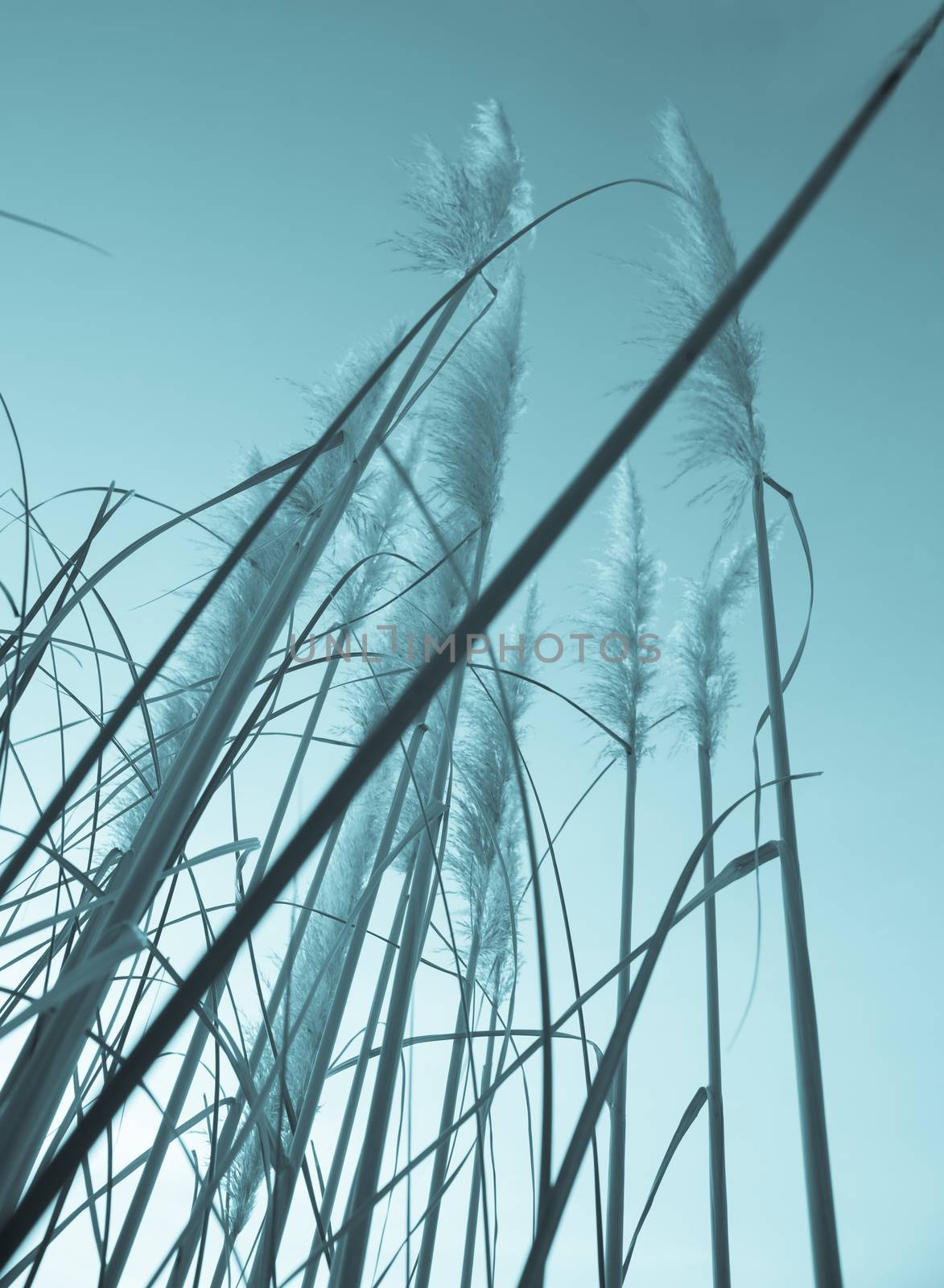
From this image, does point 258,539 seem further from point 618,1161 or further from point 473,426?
point 618,1161

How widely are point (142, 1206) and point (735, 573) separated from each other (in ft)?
11.8

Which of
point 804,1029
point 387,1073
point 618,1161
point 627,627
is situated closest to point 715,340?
point 627,627

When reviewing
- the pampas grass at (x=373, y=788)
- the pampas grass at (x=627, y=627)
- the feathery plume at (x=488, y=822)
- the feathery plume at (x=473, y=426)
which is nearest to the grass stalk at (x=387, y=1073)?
the pampas grass at (x=373, y=788)

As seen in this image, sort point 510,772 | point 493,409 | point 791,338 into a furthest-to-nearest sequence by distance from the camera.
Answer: point 791,338
point 510,772
point 493,409

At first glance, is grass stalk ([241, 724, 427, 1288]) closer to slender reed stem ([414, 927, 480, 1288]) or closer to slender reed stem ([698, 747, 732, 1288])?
slender reed stem ([414, 927, 480, 1288])

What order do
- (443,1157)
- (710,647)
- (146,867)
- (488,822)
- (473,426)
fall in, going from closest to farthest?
(146,867), (443,1157), (473,426), (488,822), (710,647)

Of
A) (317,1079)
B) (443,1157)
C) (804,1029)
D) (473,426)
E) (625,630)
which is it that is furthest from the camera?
(625,630)

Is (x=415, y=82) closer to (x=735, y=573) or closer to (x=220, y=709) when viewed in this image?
(x=735, y=573)

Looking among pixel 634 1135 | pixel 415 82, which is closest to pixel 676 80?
pixel 415 82

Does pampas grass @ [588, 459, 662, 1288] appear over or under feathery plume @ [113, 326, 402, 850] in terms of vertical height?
over

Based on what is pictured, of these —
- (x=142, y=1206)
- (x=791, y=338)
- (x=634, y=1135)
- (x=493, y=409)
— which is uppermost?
(x=791, y=338)

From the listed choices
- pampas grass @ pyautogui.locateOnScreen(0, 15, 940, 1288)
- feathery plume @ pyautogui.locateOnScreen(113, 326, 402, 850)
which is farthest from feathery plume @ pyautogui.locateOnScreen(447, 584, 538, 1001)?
feathery plume @ pyautogui.locateOnScreen(113, 326, 402, 850)

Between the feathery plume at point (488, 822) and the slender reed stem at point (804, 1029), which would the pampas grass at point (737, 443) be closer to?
the slender reed stem at point (804, 1029)

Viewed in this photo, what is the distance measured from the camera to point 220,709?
1.66 feet
